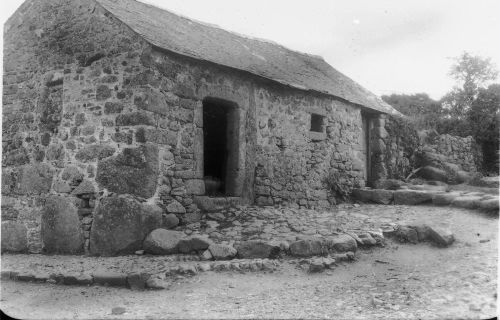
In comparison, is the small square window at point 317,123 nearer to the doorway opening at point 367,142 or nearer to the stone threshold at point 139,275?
the doorway opening at point 367,142

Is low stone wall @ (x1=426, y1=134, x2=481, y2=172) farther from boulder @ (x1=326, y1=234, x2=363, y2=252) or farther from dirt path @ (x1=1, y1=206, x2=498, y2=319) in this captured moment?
boulder @ (x1=326, y1=234, x2=363, y2=252)

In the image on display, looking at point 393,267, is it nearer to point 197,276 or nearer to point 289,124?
point 197,276

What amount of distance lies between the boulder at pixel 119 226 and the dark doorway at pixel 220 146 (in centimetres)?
182

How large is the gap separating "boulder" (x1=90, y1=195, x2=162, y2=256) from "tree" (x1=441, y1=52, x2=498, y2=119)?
13767 millimetres

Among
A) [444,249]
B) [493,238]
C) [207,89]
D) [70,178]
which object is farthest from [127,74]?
[493,238]

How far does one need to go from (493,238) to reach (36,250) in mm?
7472

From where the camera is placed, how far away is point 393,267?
6293 millimetres

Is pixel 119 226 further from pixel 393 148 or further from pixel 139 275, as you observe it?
pixel 393 148

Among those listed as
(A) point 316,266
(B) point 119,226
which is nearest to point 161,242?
(B) point 119,226

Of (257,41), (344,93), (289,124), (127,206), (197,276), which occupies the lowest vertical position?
(197,276)

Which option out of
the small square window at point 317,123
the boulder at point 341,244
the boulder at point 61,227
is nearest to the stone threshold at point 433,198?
the small square window at point 317,123

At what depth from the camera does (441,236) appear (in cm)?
695

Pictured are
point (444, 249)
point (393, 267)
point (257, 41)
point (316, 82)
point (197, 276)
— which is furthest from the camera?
point (257, 41)

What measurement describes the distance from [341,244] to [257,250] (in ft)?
4.48
